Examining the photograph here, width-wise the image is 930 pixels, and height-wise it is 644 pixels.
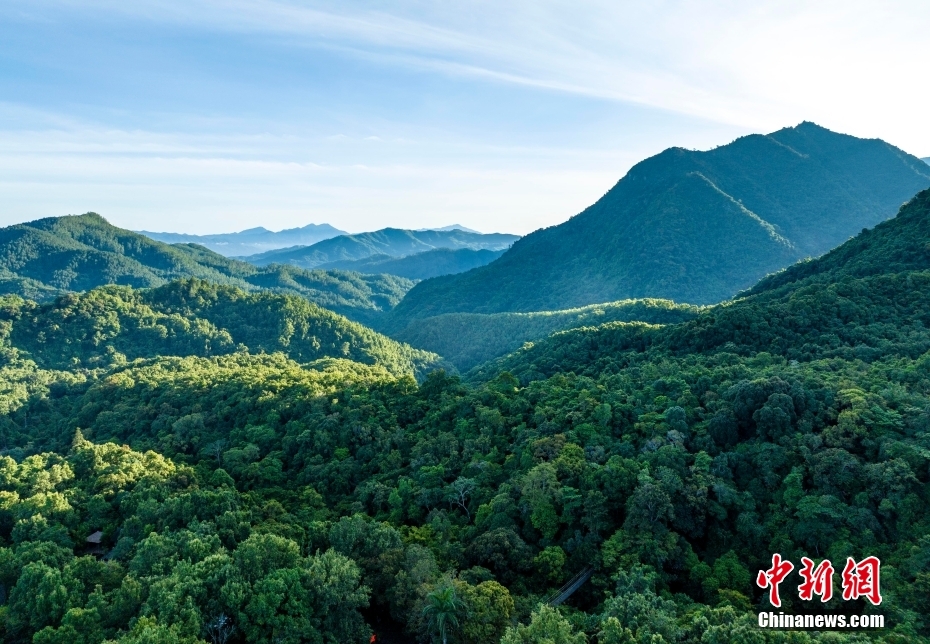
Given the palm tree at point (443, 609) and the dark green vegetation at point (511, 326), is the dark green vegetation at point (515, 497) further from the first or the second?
the dark green vegetation at point (511, 326)

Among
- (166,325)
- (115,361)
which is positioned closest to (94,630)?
(115,361)

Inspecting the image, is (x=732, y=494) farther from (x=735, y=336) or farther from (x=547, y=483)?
(x=735, y=336)

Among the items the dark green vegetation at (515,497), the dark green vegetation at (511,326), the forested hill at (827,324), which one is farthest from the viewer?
the dark green vegetation at (511,326)

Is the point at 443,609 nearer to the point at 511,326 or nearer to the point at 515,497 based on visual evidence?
the point at 515,497

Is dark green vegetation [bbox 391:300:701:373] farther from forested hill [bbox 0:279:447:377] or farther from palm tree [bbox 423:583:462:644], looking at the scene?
palm tree [bbox 423:583:462:644]

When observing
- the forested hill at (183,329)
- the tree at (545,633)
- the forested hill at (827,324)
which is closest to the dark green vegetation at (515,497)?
the tree at (545,633)

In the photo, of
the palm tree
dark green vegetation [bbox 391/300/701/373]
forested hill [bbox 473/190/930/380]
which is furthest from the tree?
dark green vegetation [bbox 391/300/701/373]
